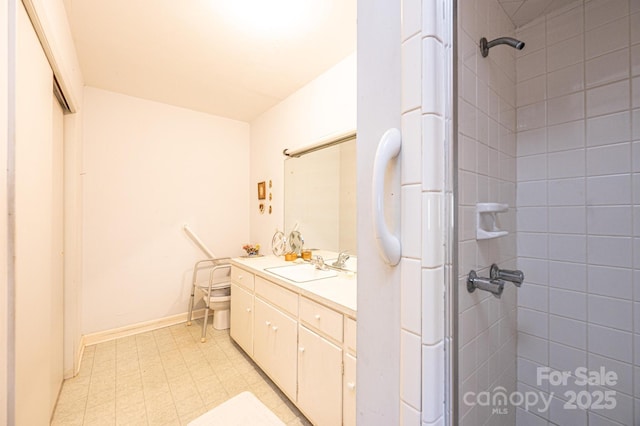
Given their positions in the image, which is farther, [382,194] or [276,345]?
[276,345]

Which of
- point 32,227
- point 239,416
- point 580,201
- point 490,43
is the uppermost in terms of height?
point 490,43

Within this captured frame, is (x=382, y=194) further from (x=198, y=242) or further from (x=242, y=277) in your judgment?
(x=198, y=242)

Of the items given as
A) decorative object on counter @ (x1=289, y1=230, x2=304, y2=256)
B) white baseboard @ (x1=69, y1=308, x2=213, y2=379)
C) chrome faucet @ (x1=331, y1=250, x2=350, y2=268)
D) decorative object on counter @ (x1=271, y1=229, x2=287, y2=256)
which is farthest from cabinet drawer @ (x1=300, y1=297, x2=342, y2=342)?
white baseboard @ (x1=69, y1=308, x2=213, y2=379)

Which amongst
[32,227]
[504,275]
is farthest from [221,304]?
[504,275]

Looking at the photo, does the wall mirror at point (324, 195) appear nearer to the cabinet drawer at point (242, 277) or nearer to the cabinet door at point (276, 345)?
the cabinet drawer at point (242, 277)

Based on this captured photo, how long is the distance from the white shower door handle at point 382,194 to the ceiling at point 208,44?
4.41ft

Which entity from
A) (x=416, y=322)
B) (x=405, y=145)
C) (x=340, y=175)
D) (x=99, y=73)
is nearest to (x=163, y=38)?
(x=99, y=73)

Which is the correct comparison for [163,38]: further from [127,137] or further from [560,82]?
[560,82]

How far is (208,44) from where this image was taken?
176 centimetres

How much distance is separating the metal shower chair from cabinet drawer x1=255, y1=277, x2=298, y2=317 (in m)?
0.87

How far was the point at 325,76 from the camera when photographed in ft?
6.96

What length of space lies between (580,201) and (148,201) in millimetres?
3224

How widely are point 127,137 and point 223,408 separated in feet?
8.36

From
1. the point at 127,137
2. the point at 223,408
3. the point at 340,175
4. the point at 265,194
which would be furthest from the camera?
the point at 265,194
